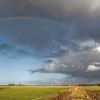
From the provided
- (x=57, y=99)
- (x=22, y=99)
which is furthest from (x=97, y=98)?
(x=22, y=99)

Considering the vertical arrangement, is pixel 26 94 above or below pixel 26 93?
below

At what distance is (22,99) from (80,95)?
20.4m

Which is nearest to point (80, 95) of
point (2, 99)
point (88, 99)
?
point (88, 99)

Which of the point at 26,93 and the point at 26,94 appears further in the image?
the point at 26,93

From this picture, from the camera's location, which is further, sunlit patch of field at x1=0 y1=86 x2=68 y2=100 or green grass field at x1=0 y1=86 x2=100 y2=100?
green grass field at x1=0 y1=86 x2=100 y2=100

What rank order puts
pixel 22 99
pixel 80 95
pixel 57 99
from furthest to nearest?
1. pixel 22 99
2. pixel 57 99
3. pixel 80 95

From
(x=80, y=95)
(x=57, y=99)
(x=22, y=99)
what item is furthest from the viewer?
(x=22, y=99)

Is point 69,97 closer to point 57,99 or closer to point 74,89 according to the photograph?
point 74,89

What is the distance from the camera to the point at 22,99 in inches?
1871

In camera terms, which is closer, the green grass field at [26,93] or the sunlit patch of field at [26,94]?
the sunlit patch of field at [26,94]

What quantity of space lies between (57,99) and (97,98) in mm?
4541

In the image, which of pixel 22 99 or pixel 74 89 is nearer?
pixel 74 89

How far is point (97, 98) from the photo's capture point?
33.5 m

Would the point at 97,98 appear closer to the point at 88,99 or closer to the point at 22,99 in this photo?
the point at 88,99
